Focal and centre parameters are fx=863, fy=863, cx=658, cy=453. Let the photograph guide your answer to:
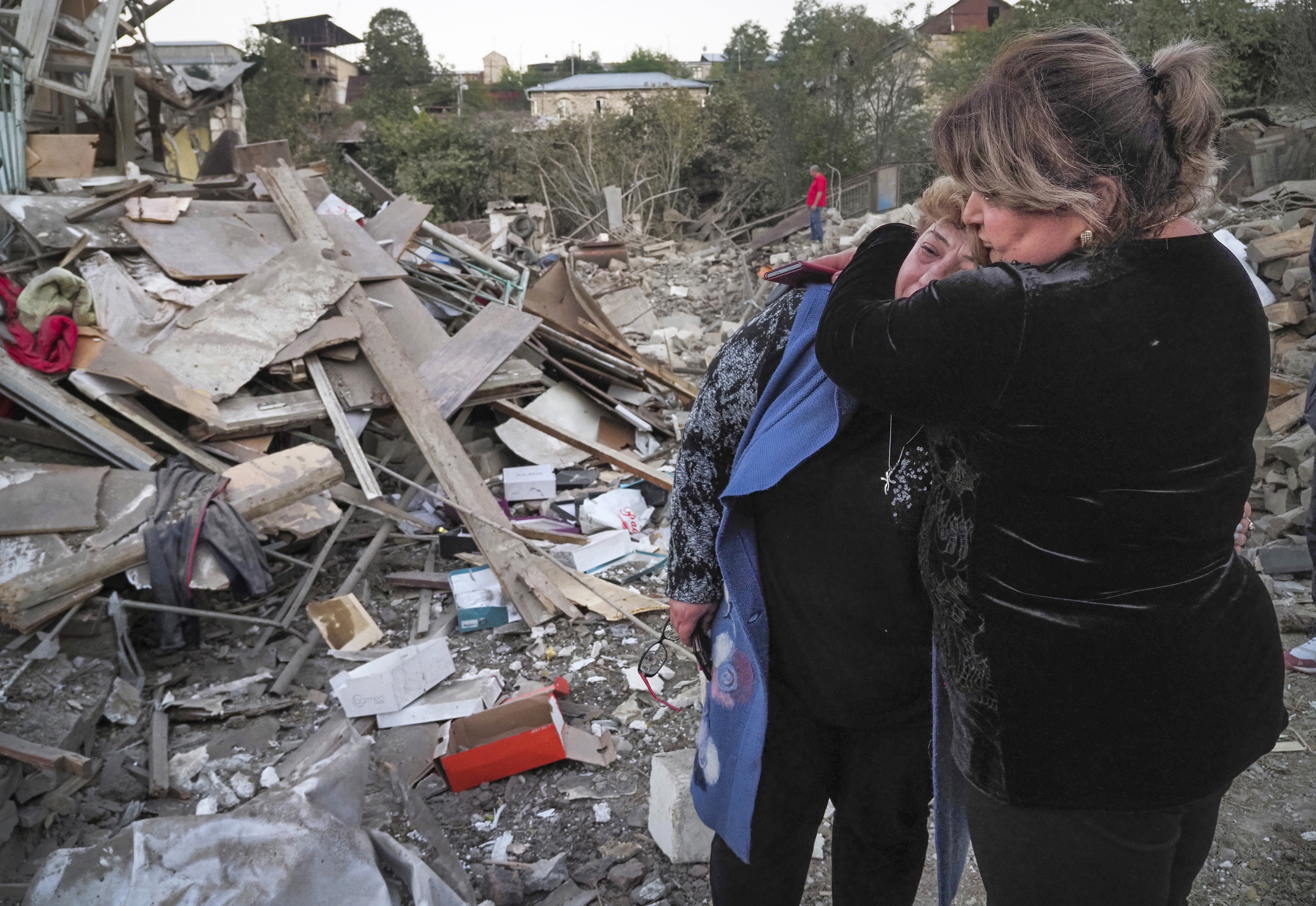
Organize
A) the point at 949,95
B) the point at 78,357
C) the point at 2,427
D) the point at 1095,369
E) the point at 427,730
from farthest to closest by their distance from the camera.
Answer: the point at 78,357, the point at 2,427, the point at 427,730, the point at 949,95, the point at 1095,369

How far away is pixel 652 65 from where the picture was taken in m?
52.3

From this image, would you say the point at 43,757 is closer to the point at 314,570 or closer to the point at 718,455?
the point at 314,570

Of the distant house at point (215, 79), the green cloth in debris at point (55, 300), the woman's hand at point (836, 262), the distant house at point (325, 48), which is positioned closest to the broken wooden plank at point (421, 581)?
the green cloth in debris at point (55, 300)

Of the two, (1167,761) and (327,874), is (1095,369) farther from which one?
(327,874)

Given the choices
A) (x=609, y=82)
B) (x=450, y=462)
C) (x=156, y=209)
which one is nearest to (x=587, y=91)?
(x=609, y=82)

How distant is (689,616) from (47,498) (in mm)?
3316

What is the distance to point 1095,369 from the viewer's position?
997 millimetres

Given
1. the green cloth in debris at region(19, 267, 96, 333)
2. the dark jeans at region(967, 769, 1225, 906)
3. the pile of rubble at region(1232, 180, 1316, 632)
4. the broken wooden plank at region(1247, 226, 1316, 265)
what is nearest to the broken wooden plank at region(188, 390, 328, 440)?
the green cloth in debris at region(19, 267, 96, 333)

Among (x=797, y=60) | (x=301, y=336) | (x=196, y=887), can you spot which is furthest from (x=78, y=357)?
(x=797, y=60)

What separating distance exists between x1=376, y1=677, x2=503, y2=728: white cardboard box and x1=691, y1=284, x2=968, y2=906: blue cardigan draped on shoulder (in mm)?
1876

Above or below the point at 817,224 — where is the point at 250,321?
below

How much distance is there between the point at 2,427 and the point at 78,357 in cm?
53

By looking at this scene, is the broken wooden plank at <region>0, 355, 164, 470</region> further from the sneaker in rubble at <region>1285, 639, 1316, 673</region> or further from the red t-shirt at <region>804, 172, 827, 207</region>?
the red t-shirt at <region>804, 172, 827, 207</region>

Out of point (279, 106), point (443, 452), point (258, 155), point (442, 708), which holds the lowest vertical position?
point (442, 708)
